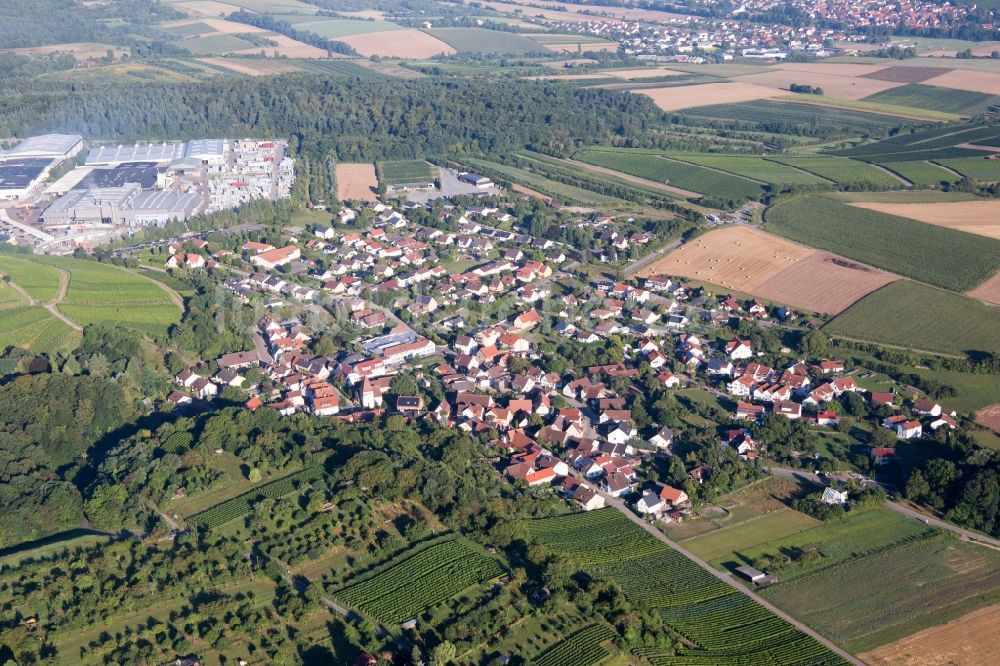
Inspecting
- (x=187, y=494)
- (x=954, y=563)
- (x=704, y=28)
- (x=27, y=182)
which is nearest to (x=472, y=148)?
(x=27, y=182)

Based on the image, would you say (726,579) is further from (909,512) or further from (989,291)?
(989,291)

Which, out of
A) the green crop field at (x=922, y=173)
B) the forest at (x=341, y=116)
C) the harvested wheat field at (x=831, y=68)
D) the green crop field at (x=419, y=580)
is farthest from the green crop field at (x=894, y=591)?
the harvested wheat field at (x=831, y=68)

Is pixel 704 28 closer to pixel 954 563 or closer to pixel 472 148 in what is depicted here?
pixel 472 148

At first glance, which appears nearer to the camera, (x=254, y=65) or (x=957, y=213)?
(x=957, y=213)

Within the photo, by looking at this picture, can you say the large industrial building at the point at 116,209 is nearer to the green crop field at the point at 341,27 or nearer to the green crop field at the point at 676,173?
the green crop field at the point at 676,173

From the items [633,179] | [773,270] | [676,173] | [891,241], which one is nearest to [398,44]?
[633,179]

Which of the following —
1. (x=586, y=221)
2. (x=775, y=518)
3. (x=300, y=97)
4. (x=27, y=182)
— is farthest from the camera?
(x=300, y=97)
